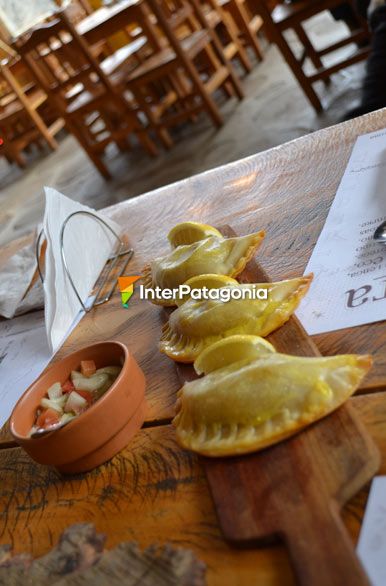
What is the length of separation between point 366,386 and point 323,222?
1.57 feet

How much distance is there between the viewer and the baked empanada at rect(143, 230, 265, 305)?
3.49 ft

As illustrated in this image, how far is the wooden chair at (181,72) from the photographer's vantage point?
451 cm

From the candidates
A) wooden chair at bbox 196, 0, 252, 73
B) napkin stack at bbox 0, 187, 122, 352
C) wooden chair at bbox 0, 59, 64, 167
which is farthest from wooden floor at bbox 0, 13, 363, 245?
napkin stack at bbox 0, 187, 122, 352

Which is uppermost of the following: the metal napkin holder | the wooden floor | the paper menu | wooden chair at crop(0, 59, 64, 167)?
wooden chair at crop(0, 59, 64, 167)

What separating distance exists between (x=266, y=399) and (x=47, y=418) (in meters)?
0.38

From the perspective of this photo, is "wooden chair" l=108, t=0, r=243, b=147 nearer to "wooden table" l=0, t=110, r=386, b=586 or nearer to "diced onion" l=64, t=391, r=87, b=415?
"wooden table" l=0, t=110, r=386, b=586

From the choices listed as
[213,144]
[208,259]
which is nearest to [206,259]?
[208,259]

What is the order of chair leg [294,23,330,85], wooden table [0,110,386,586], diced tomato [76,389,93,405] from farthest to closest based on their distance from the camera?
1. chair leg [294,23,330,85]
2. diced tomato [76,389,93,405]
3. wooden table [0,110,386,586]

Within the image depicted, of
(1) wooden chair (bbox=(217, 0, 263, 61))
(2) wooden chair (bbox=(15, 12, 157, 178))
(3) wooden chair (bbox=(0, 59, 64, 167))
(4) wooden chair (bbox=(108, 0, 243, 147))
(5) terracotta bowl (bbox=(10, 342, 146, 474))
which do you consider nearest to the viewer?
(5) terracotta bowl (bbox=(10, 342, 146, 474))

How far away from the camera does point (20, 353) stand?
4.37 feet

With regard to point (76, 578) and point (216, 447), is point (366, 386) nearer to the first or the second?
point (216, 447)

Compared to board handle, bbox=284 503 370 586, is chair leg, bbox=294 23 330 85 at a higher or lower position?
lower

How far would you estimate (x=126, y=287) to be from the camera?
1354mm

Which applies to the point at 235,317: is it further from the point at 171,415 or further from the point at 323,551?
the point at 323,551
